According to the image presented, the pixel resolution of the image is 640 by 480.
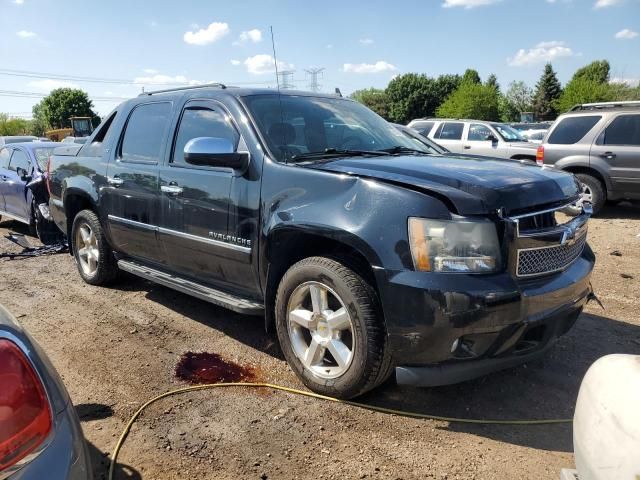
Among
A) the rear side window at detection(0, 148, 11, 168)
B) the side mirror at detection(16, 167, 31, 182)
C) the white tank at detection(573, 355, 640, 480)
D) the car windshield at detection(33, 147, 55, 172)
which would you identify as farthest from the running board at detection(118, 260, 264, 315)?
the rear side window at detection(0, 148, 11, 168)

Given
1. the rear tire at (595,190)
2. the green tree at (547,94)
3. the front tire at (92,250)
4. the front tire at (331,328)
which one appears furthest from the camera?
the green tree at (547,94)

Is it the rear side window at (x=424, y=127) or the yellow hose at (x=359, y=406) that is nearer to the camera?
the yellow hose at (x=359, y=406)

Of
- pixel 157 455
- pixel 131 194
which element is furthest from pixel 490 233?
pixel 131 194

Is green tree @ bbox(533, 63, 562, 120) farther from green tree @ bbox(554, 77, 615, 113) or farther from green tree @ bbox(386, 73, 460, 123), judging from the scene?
green tree @ bbox(386, 73, 460, 123)

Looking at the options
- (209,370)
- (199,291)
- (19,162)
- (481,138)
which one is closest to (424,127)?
(481,138)

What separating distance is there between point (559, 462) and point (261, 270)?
201cm

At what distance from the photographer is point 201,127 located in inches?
161

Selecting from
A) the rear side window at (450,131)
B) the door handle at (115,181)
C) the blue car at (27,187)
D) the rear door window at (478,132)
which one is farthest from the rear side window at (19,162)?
the rear door window at (478,132)

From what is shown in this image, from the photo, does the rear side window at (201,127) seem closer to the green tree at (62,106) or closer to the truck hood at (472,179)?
the truck hood at (472,179)

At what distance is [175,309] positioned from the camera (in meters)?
4.93

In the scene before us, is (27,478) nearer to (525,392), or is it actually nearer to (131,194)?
(525,392)

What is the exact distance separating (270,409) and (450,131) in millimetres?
12317

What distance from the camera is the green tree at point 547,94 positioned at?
211 ft

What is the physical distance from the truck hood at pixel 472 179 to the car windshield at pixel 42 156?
22.1ft
